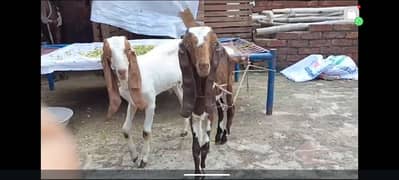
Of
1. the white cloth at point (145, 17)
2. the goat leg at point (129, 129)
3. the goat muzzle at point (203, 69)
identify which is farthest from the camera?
the white cloth at point (145, 17)

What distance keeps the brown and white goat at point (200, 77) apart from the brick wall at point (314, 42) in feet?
11.0

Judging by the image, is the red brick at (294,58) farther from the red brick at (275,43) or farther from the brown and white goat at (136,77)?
the brown and white goat at (136,77)

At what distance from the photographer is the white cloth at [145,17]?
16.9 ft


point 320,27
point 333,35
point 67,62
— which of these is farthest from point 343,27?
point 67,62

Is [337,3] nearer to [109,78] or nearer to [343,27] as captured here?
[343,27]

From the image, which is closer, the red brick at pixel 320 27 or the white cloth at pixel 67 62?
the white cloth at pixel 67 62

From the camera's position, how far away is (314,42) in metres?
5.91

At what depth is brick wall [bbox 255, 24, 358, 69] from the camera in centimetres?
585

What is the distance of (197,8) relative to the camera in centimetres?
534

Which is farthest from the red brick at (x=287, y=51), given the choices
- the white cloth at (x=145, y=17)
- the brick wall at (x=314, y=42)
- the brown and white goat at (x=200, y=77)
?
the brown and white goat at (x=200, y=77)

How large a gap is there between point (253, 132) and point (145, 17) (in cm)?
252

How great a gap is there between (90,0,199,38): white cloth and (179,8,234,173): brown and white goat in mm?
2451
